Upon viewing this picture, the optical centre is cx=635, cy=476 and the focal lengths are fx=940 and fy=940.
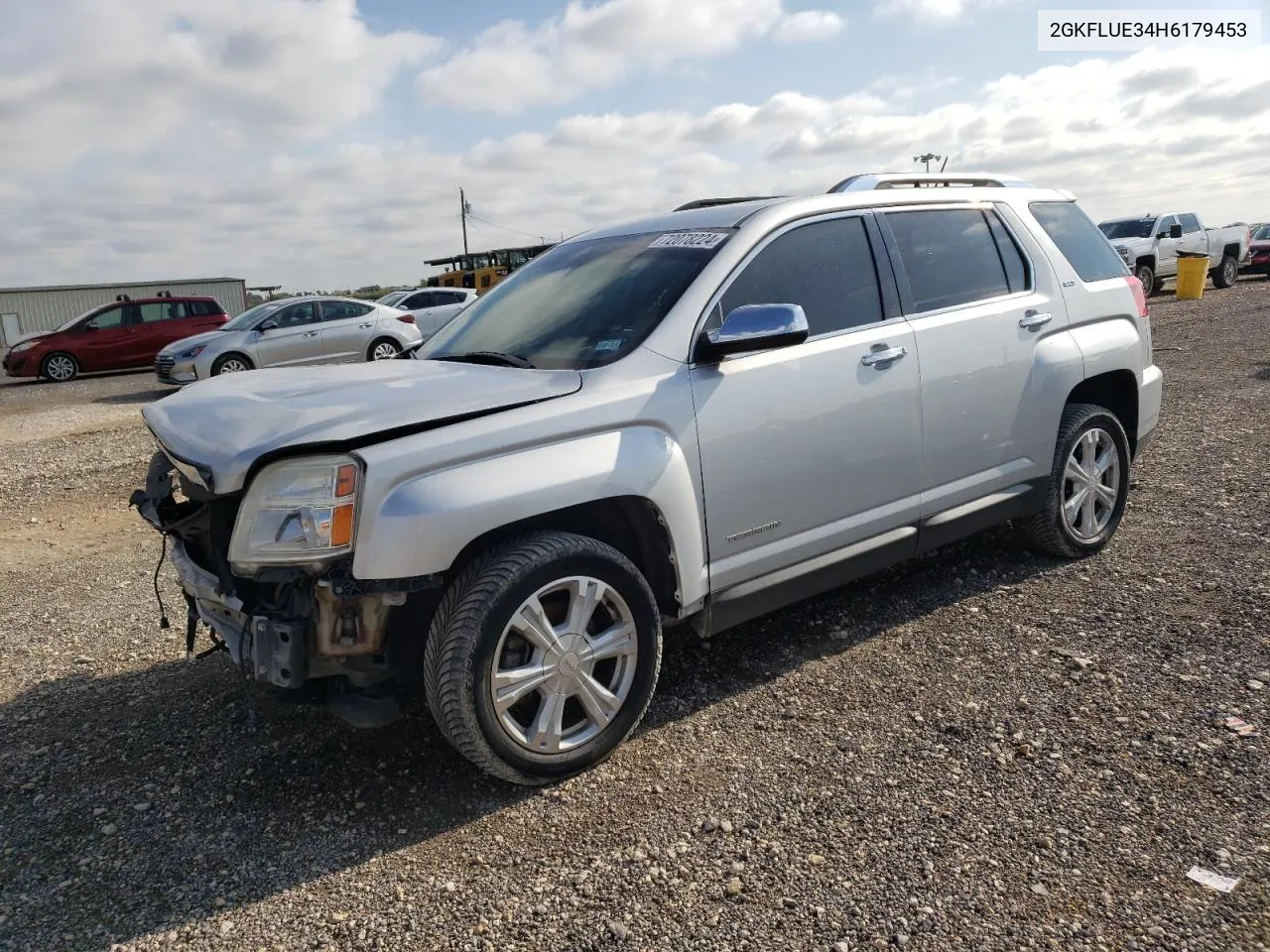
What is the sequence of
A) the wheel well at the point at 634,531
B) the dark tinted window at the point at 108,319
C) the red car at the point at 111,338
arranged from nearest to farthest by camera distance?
the wheel well at the point at 634,531
the red car at the point at 111,338
the dark tinted window at the point at 108,319

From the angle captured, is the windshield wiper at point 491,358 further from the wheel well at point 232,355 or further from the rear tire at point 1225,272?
the rear tire at point 1225,272

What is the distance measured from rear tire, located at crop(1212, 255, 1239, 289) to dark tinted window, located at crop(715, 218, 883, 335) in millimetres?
25571

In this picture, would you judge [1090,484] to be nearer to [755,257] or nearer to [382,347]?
[755,257]

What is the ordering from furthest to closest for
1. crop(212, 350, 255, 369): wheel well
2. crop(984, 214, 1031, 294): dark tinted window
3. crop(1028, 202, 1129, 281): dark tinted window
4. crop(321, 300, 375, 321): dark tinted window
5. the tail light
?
crop(321, 300, 375, 321): dark tinted window → crop(212, 350, 255, 369): wheel well → the tail light → crop(1028, 202, 1129, 281): dark tinted window → crop(984, 214, 1031, 294): dark tinted window

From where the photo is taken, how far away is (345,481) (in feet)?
8.62

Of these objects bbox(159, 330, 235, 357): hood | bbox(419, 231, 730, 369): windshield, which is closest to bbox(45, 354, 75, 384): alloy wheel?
bbox(159, 330, 235, 357): hood

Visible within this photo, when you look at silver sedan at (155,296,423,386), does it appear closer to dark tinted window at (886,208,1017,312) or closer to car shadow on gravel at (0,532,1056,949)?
car shadow on gravel at (0,532,1056,949)

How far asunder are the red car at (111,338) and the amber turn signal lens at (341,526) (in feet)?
62.7

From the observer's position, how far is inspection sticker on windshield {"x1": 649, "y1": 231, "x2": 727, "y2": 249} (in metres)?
3.52

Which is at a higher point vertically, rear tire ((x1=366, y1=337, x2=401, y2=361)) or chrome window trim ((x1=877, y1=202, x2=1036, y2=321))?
chrome window trim ((x1=877, y1=202, x2=1036, y2=321))

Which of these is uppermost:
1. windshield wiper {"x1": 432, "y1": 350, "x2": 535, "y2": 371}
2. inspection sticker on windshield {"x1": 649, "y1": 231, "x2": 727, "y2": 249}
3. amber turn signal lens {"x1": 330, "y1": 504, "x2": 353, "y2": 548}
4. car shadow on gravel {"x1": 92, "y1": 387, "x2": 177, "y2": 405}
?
inspection sticker on windshield {"x1": 649, "y1": 231, "x2": 727, "y2": 249}

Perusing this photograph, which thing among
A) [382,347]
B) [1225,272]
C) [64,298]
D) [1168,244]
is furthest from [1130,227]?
[64,298]

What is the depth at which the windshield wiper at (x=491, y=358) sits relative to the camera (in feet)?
11.1

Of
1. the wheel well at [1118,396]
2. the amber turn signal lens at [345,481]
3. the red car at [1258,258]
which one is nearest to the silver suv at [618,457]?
the amber turn signal lens at [345,481]
